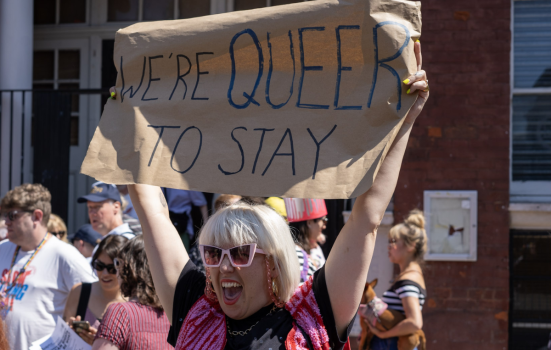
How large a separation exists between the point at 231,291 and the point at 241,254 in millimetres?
133

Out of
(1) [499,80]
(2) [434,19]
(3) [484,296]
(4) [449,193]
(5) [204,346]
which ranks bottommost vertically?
(3) [484,296]

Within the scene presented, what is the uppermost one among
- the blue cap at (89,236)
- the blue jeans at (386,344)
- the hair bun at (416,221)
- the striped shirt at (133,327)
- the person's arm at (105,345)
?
the hair bun at (416,221)

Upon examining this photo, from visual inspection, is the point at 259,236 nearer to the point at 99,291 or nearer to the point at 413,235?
the point at 99,291

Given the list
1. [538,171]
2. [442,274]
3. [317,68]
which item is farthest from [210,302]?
[538,171]

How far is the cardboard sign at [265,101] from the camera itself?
195cm

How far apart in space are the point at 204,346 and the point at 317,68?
1.01 meters

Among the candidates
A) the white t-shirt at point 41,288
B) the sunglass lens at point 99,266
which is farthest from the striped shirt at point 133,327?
the white t-shirt at point 41,288

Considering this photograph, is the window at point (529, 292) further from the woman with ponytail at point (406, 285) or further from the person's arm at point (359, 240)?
the person's arm at point (359, 240)

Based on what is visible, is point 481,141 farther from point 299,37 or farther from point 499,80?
point 299,37

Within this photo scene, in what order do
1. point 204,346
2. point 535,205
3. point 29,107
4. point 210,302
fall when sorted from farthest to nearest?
point 29,107 < point 535,205 < point 210,302 < point 204,346

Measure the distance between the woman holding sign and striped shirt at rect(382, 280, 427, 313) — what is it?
2295 mm

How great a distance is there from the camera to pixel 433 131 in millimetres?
5883

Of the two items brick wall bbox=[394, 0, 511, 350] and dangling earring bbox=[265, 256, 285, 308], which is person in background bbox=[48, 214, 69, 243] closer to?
brick wall bbox=[394, 0, 511, 350]

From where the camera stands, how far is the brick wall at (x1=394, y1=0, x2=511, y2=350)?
5746 mm
